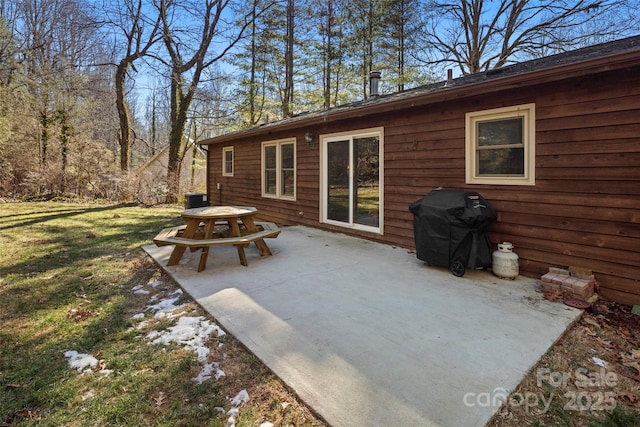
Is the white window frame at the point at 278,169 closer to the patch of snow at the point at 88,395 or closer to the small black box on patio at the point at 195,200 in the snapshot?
the small black box on patio at the point at 195,200

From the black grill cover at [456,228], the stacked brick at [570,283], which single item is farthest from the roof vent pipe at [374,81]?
the stacked brick at [570,283]

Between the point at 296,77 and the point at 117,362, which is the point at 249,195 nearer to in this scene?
the point at 117,362

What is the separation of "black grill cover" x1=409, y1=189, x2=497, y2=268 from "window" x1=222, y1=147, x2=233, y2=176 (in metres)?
7.40

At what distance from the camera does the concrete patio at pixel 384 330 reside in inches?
69.4

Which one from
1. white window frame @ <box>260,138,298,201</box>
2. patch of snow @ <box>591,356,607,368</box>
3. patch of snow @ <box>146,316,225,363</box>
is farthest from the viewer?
white window frame @ <box>260,138,298,201</box>

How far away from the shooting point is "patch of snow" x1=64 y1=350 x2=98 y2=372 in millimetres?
2189

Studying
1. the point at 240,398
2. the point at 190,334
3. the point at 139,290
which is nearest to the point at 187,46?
the point at 139,290

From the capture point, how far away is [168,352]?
232 centimetres

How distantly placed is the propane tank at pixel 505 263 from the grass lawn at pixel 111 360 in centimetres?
283

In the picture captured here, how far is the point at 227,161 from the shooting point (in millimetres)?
10359

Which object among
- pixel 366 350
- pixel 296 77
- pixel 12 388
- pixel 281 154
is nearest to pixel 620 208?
pixel 366 350

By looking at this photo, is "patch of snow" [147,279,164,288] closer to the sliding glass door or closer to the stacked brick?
the sliding glass door

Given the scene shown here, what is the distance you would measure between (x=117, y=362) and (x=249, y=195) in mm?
7229

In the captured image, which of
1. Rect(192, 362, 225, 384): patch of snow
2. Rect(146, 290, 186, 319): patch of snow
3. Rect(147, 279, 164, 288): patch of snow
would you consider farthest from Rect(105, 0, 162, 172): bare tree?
Rect(192, 362, 225, 384): patch of snow
